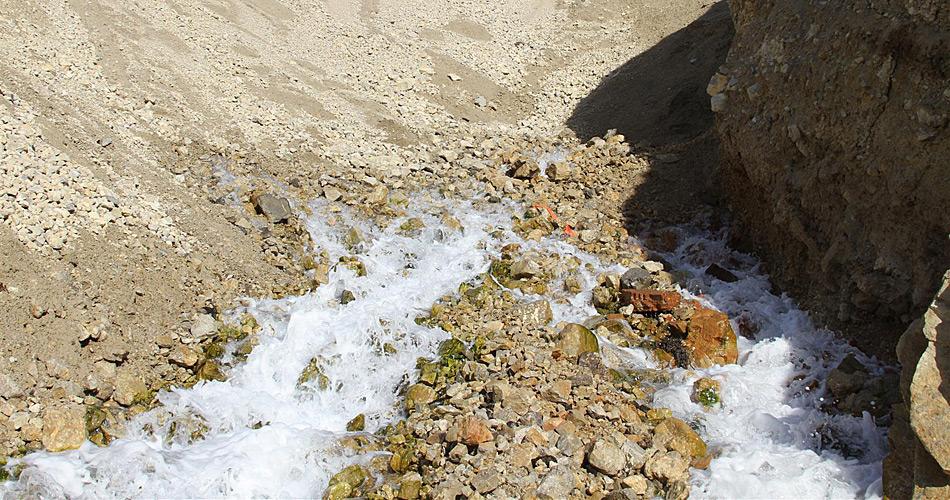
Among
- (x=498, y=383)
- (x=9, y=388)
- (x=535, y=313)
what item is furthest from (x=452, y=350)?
(x=9, y=388)

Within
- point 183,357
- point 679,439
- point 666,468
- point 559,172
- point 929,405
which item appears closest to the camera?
point 929,405

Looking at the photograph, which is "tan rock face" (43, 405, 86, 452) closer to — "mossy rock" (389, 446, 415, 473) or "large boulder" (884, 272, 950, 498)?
"mossy rock" (389, 446, 415, 473)

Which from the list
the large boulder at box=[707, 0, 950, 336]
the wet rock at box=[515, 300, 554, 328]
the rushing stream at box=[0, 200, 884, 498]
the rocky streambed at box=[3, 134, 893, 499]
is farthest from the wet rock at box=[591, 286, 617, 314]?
the large boulder at box=[707, 0, 950, 336]

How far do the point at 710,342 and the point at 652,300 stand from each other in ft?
3.24

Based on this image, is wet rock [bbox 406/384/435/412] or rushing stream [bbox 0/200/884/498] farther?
wet rock [bbox 406/384/435/412]

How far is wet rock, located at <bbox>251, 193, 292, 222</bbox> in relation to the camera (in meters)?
11.4

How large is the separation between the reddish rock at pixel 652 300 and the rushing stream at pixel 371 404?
0.58m

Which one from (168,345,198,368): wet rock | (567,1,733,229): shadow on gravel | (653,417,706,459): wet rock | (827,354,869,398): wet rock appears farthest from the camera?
(567,1,733,229): shadow on gravel

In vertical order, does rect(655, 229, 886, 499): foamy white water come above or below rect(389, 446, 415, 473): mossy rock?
above

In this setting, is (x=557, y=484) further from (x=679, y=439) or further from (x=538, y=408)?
(x=679, y=439)

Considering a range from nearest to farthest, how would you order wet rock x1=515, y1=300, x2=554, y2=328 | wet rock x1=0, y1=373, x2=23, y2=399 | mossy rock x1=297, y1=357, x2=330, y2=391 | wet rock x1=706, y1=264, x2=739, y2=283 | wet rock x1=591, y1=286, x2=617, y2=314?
1. wet rock x1=0, y1=373, x2=23, y2=399
2. mossy rock x1=297, y1=357, x2=330, y2=391
3. wet rock x1=515, y1=300, x2=554, y2=328
4. wet rock x1=591, y1=286, x2=617, y2=314
5. wet rock x1=706, y1=264, x2=739, y2=283

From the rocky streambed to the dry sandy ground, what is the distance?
0.62 meters

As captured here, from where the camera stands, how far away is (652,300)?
1022cm

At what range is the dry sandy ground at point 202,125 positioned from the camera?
340 inches
